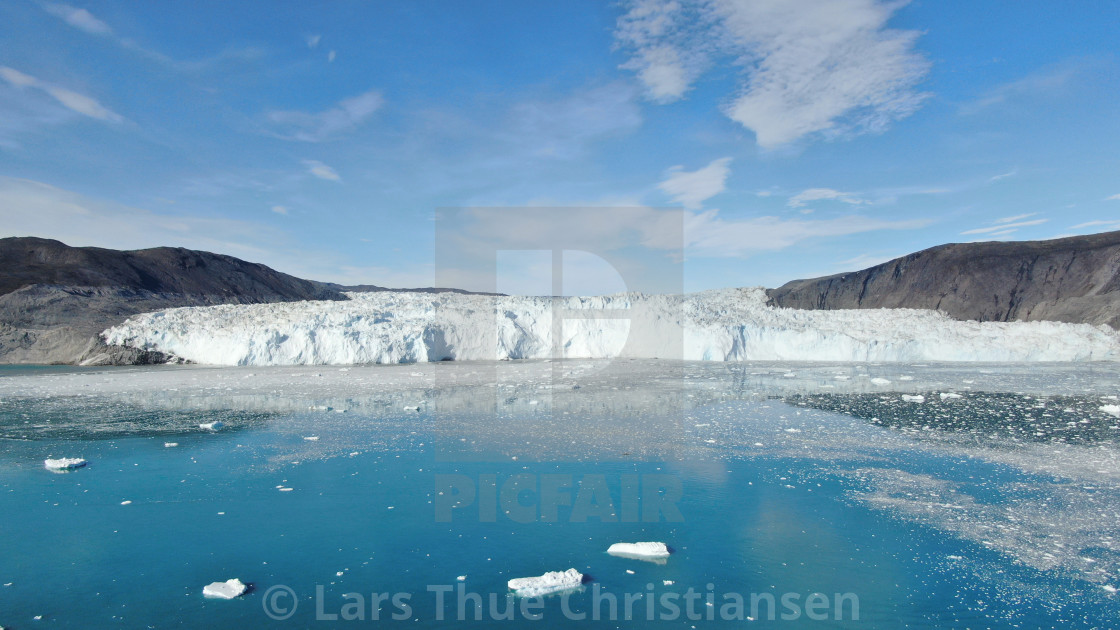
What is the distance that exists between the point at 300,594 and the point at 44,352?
819 inches

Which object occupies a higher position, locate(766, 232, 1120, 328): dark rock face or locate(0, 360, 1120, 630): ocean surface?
locate(766, 232, 1120, 328): dark rock face

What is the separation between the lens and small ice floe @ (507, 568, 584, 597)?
361cm

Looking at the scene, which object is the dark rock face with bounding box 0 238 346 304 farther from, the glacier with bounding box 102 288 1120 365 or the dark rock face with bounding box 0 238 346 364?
the glacier with bounding box 102 288 1120 365

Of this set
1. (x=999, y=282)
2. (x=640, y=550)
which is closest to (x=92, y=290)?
(x=640, y=550)

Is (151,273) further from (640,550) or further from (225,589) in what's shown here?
(640,550)

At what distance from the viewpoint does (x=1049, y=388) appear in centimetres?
1147

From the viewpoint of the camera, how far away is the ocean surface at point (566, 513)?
11.4 ft

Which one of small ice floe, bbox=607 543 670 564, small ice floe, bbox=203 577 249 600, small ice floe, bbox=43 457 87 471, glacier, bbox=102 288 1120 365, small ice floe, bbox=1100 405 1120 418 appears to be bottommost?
small ice floe, bbox=203 577 249 600

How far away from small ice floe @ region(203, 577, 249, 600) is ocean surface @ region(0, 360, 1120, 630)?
0.17ft

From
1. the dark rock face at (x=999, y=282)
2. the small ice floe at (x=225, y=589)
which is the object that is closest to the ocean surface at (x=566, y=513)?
the small ice floe at (x=225, y=589)

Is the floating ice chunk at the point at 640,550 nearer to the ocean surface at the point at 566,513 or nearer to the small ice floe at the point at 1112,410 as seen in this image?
the ocean surface at the point at 566,513

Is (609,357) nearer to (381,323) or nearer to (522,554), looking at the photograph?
(381,323)

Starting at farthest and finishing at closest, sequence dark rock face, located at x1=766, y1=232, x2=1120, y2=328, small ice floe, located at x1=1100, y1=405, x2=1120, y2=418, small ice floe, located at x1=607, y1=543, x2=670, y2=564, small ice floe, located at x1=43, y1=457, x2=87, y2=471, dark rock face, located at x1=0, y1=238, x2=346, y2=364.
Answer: dark rock face, located at x1=766, y1=232, x2=1120, y2=328 < dark rock face, located at x1=0, y1=238, x2=346, y2=364 < small ice floe, located at x1=1100, y1=405, x2=1120, y2=418 < small ice floe, located at x1=43, y1=457, x2=87, y2=471 < small ice floe, located at x1=607, y1=543, x2=670, y2=564

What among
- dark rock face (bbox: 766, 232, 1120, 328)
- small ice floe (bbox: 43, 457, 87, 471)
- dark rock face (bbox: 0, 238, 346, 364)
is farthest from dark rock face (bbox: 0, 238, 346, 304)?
dark rock face (bbox: 766, 232, 1120, 328)
